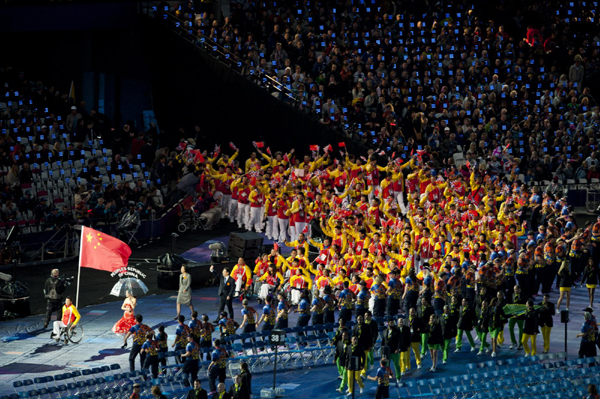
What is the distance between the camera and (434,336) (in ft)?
72.1

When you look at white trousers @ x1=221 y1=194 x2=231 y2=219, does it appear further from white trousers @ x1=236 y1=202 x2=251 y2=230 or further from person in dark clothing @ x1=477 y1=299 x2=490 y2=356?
person in dark clothing @ x1=477 y1=299 x2=490 y2=356

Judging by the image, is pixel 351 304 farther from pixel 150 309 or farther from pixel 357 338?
pixel 150 309

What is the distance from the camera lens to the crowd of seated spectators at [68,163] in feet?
97.2

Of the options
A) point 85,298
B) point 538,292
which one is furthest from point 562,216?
point 85,298

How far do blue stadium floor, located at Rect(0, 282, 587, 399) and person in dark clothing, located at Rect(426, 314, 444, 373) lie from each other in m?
0.30

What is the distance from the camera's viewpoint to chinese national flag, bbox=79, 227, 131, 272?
2411 cm

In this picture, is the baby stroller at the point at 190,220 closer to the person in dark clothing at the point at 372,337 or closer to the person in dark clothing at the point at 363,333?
the person in dark clothing at the point at 372,337

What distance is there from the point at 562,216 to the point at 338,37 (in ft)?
42.3

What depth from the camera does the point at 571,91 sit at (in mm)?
37281

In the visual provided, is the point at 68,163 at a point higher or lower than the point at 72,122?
lower

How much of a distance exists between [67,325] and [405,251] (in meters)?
7.98

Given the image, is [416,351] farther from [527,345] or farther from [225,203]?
[225,203]

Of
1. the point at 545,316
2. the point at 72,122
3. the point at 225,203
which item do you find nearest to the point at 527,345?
the point at 545,316

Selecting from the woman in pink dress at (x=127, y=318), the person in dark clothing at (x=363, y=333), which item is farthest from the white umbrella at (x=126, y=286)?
the person in dark clothing at (x=363, y=333)
